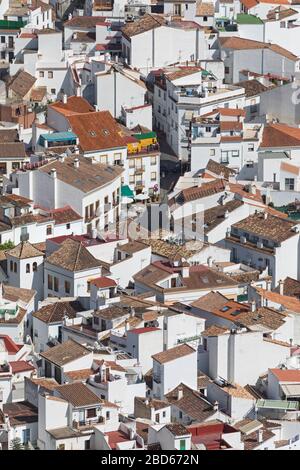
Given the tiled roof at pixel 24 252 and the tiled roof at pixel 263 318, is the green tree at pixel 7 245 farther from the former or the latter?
the tiled roof at pixel 263 318

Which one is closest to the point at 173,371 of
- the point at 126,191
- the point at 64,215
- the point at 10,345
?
the point at 10,345

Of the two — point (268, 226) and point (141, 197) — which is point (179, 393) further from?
point (141, 197)

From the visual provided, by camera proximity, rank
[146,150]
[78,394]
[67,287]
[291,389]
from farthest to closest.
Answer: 1. [146,150]
2. [67,287]
3. [291,389]
4. [78,394]

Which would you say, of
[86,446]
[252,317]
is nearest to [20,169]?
[252,317]

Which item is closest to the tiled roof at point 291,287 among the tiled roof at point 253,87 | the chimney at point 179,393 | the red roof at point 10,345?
the red roof at point 10,345

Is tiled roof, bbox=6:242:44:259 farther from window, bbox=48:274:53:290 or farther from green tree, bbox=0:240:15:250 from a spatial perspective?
green tree, bbox=0:240:15:250

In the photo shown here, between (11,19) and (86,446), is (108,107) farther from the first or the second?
(86,446)

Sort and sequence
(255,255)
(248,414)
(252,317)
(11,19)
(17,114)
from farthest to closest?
(11,19) < (17,114) < (255,255) < (252,317) < (248,414)
